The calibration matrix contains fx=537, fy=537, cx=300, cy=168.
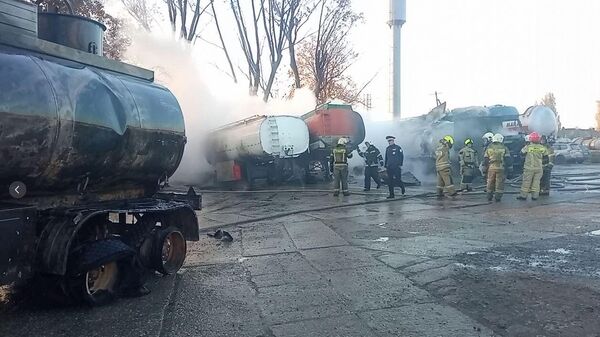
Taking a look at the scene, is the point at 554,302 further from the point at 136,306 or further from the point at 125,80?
the point at 125,80

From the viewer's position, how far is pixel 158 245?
598 cm

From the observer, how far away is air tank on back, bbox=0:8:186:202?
430 cm

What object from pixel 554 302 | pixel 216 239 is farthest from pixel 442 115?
pixel 554 302

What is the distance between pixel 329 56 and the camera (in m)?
31.8

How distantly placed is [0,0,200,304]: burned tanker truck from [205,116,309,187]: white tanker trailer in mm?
11819

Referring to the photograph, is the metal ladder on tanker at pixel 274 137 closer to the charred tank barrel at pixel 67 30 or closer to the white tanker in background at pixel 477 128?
the white tanker in background at pixel 477 128

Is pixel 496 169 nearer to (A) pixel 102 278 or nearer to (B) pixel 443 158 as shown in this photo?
(B) pixel 443 158

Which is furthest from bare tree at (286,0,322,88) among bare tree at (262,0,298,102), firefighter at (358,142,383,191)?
firefighter at (358,142,383,191)

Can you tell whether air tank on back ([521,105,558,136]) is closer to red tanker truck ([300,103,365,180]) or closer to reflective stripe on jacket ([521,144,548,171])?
red tanker truck ([300,103,365,180])

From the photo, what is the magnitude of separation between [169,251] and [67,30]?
273 centimetres

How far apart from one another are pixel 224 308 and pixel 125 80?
2.73 m

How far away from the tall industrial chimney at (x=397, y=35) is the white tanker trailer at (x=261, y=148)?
23.0m

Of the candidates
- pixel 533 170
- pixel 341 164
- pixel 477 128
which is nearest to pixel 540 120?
pixel 477 128

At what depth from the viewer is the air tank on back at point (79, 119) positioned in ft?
14.1
